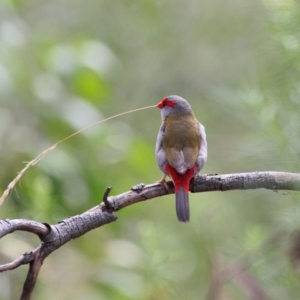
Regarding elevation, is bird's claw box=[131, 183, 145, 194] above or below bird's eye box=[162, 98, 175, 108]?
below

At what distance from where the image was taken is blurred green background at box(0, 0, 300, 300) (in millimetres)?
1697

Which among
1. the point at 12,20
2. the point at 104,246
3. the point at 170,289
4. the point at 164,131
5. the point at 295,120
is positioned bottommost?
the point at 170,289

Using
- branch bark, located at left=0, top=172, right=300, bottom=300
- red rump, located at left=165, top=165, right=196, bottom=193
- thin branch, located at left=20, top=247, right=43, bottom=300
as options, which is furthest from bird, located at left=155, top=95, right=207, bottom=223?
thin branch, located at left=20, top=247, right=43, bottom=300

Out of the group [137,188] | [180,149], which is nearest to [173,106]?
[180,149]

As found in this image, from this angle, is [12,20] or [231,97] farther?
[12,20]

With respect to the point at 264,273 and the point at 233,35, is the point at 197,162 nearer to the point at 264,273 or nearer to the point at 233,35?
the point at 264,273

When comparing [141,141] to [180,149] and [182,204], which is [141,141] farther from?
[182,204]

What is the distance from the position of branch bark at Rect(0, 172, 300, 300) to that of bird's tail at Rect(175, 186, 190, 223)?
0.34 m

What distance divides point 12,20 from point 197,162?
124 cm

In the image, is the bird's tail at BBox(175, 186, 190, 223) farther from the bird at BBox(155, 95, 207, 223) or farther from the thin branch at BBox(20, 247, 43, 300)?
the thin branch at BBox(20, 247, 43, 300)

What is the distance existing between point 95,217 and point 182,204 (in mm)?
851

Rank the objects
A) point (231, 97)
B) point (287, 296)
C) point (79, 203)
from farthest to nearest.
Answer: point (79, 203), point (231, 97), point (287, 296)

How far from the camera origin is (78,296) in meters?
2.85

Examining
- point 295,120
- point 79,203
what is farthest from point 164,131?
point 295,120
